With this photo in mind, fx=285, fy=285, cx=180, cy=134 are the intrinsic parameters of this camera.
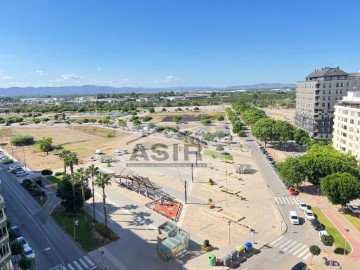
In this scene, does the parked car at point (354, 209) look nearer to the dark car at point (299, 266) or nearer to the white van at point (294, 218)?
the white van at point (294, 218)

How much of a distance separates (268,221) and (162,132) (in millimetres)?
101943

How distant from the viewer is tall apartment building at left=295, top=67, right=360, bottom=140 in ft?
370

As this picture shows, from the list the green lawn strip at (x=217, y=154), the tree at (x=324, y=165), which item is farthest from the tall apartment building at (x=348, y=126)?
the green lawn strip at (x=217, y=154)

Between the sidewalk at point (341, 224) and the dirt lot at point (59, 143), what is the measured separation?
74709 millimetres

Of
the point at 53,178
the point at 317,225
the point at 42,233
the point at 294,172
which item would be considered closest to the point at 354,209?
the point at 317,225

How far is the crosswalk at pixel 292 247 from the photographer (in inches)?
1711

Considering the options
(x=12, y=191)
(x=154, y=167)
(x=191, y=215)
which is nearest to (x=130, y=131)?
(x=154, y=167)

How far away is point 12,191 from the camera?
70188mm

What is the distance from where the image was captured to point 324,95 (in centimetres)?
11462

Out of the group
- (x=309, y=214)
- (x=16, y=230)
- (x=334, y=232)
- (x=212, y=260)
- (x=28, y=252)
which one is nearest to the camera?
(x=212, y=260)

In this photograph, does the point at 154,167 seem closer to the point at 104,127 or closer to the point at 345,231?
the point at 345,231

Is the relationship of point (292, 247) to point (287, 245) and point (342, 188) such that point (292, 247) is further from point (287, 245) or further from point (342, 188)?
point (342, 188)

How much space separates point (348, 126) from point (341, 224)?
4206cm

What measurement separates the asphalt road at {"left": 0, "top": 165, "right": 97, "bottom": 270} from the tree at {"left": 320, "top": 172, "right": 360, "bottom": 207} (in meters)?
44.4
